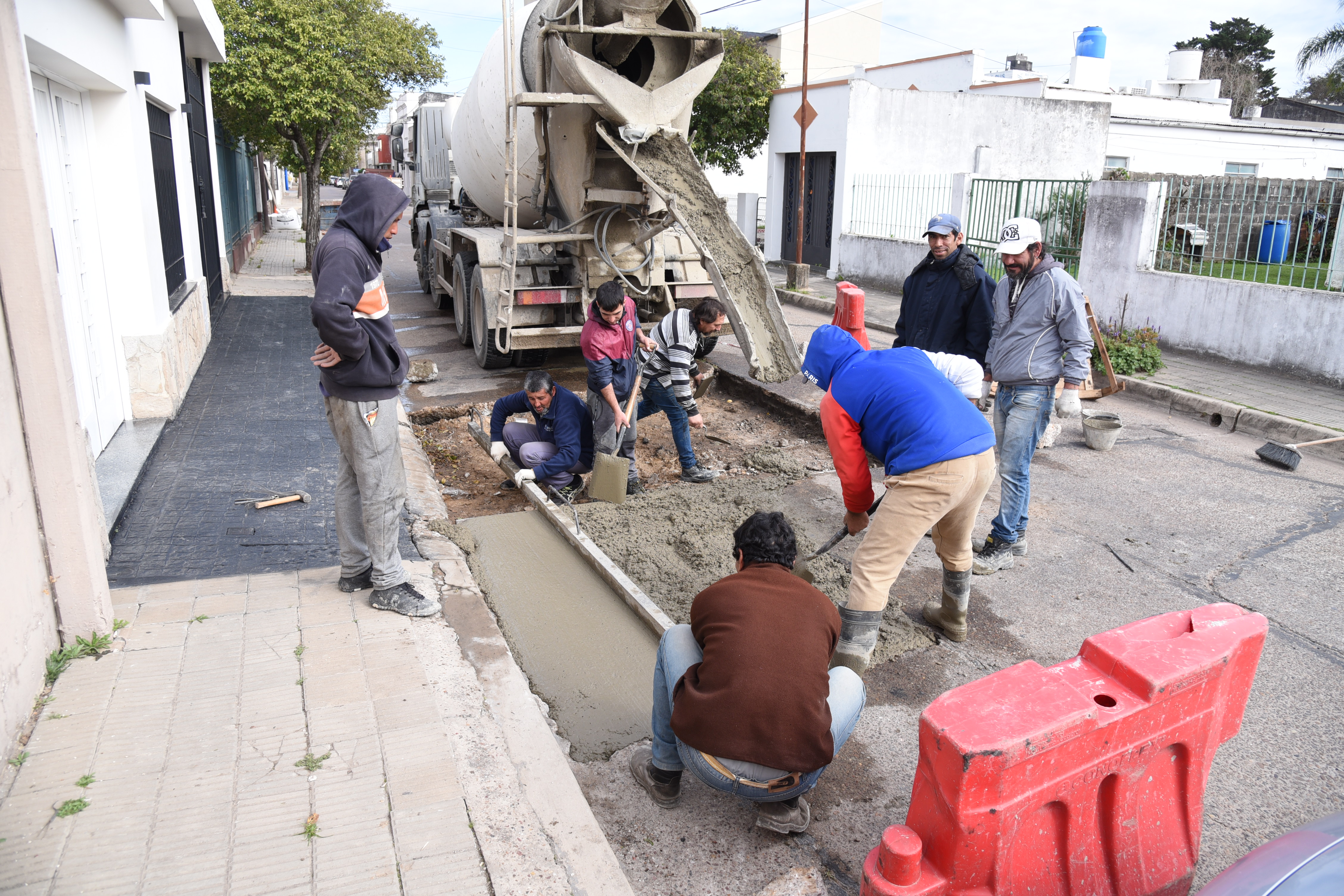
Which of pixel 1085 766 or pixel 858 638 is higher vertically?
pixel 1085 766

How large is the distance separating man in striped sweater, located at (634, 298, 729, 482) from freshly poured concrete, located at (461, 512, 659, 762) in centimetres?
151

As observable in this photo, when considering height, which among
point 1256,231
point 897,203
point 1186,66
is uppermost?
point 1186,66

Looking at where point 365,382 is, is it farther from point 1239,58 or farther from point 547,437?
point 1239,58

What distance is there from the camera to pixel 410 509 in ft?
17.1

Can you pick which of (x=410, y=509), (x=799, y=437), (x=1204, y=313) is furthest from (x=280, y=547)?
(x=1204, y=313)

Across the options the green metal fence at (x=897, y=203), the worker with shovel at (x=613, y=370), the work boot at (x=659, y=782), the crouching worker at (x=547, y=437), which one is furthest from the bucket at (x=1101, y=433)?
the green metal fence at (x=897, y=203)

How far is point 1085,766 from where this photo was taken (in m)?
2.32

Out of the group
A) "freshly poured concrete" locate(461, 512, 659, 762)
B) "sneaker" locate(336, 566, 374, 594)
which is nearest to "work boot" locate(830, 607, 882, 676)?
"freshly poured concrete" locate(461, 512, 659, 762)

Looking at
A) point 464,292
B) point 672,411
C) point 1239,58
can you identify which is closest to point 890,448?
point 672,411

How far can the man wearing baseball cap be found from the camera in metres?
5.45

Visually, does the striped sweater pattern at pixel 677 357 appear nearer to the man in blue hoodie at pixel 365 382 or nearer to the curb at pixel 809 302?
the man in blue hoodie at pixel 365 382

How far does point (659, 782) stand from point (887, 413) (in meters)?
1.71

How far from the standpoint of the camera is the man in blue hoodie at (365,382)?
3.49 metres

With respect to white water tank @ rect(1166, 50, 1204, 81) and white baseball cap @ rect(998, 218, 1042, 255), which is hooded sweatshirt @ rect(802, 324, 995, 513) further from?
white water tank @ rect(1166, 50, 1204, 81)
